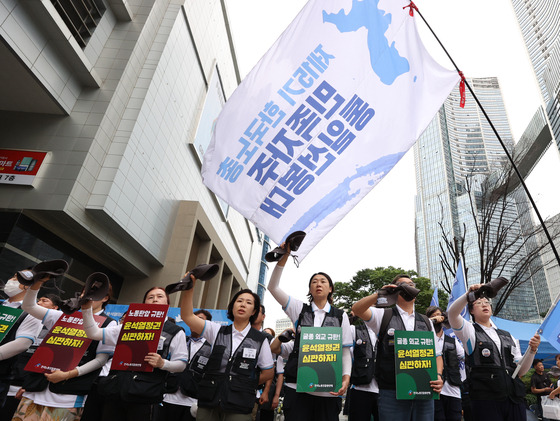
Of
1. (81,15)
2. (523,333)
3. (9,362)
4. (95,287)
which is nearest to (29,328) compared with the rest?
(9,362)

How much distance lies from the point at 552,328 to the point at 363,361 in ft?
7.33

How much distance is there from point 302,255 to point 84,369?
2374 mm

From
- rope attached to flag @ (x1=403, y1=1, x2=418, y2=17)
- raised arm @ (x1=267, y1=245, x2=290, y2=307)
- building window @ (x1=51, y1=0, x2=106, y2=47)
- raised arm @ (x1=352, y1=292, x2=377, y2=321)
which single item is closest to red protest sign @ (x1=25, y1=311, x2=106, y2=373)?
raised arm @ (x1=267, y1=245, x2=290, y2=307)

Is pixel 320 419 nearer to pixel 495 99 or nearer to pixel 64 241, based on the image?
pixel 64 241

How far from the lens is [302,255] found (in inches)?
161

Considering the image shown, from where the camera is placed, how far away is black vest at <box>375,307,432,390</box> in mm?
3236

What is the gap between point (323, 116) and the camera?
445cm

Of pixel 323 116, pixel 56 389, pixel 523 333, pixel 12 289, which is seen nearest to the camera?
pixel 56 389

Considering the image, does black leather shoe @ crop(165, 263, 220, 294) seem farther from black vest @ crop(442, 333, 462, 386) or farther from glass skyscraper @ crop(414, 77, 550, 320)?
glass skyscraper @ crop(414, 77, 550, 320)

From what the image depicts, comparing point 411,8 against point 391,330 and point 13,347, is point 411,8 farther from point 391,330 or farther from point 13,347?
point 13,347

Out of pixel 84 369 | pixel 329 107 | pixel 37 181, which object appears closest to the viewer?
pixel 84 369

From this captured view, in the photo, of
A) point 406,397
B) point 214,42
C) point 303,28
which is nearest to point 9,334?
point 406,397

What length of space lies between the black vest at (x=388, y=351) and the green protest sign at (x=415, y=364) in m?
0.16

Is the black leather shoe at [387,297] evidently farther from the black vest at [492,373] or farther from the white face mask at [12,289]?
the white face mask at [12,289]
